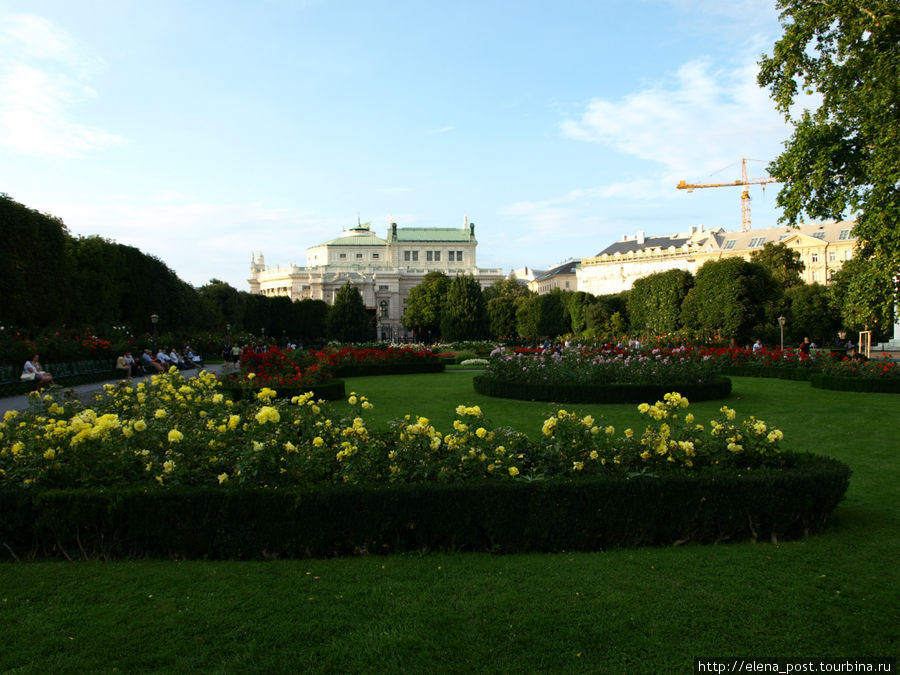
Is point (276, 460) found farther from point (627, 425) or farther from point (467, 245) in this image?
point (467, 245)

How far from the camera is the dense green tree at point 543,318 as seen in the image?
185ft

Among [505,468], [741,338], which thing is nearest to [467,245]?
[741,338]

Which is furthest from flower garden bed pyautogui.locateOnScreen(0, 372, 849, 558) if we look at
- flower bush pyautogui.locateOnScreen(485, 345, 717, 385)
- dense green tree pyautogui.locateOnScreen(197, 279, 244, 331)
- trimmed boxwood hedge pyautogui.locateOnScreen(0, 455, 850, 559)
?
dense green tree pyautogui.locateOnScreen(197, 279, 244, 331)

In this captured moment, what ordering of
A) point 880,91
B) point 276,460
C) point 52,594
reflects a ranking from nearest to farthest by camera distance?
point 52,594
point 276,460
point 880,91

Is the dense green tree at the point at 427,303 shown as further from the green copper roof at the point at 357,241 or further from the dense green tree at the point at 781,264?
the green copper roof at the point at 357,241

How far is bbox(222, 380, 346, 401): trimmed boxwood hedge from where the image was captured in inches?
575

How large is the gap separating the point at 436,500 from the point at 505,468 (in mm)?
770

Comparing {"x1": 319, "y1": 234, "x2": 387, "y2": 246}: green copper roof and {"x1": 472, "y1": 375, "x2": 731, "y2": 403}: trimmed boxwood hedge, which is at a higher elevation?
{"x1": 319, "y1": 234, "x2": 387, "y2": 246}: green copper roof

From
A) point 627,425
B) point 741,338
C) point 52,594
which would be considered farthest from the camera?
point 741,338

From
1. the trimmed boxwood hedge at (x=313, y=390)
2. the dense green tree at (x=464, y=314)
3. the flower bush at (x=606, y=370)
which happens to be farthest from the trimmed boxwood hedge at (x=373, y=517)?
the dense green tree at (x=464, y=314)

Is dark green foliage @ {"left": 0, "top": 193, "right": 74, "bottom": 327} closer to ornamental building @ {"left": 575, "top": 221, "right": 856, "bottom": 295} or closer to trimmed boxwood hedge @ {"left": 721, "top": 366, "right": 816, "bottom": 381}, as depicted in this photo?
trimmed boxwood hedge @ {"left": 721, "top": 366, "right": 816, "bottom": 381}

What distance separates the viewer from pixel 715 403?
14.3 m

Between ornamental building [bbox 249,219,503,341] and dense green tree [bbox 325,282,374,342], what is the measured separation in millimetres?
29034

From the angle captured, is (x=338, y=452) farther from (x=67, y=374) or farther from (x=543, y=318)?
(x=543, y=318)
